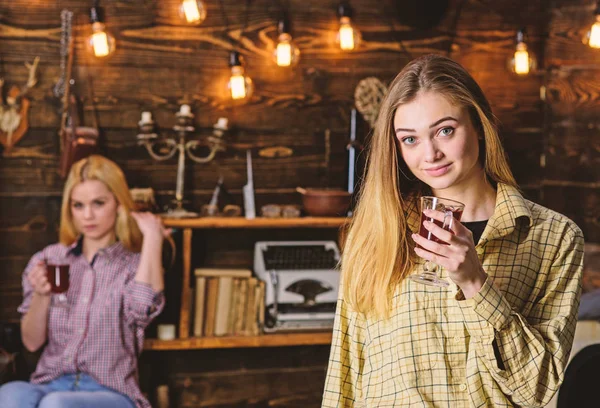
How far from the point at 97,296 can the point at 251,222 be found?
780mm

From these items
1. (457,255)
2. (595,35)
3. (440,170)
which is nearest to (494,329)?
(457,255)

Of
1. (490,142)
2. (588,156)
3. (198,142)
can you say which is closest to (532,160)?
(588,156)

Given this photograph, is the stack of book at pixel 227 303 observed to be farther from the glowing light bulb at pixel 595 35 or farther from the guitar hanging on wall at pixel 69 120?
the glowing light bulb at pixel 595 35

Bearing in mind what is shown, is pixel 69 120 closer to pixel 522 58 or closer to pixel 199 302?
pixel 199 302

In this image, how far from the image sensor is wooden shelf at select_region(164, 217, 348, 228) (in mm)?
3289

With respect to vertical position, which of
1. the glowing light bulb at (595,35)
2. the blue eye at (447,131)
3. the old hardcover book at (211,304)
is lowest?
the old hardcover book at (211,304)

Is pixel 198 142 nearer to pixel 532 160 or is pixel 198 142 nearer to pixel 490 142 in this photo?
pixel 532 160

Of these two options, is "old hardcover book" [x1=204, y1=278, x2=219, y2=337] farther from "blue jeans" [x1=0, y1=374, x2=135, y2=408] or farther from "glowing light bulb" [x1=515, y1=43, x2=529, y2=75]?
"glowing light bulb" [x1=515, y1=43, x2=529, y2=75]

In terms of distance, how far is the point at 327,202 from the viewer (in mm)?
3473

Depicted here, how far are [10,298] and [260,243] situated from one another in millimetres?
1257

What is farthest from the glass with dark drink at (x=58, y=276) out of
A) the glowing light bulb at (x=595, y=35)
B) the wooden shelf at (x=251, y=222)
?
the glowing light bulb at (x=595, y=35)

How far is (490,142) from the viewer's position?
5.55 feet

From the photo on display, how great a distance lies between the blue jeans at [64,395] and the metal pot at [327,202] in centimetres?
124

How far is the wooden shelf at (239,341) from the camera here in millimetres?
3305
